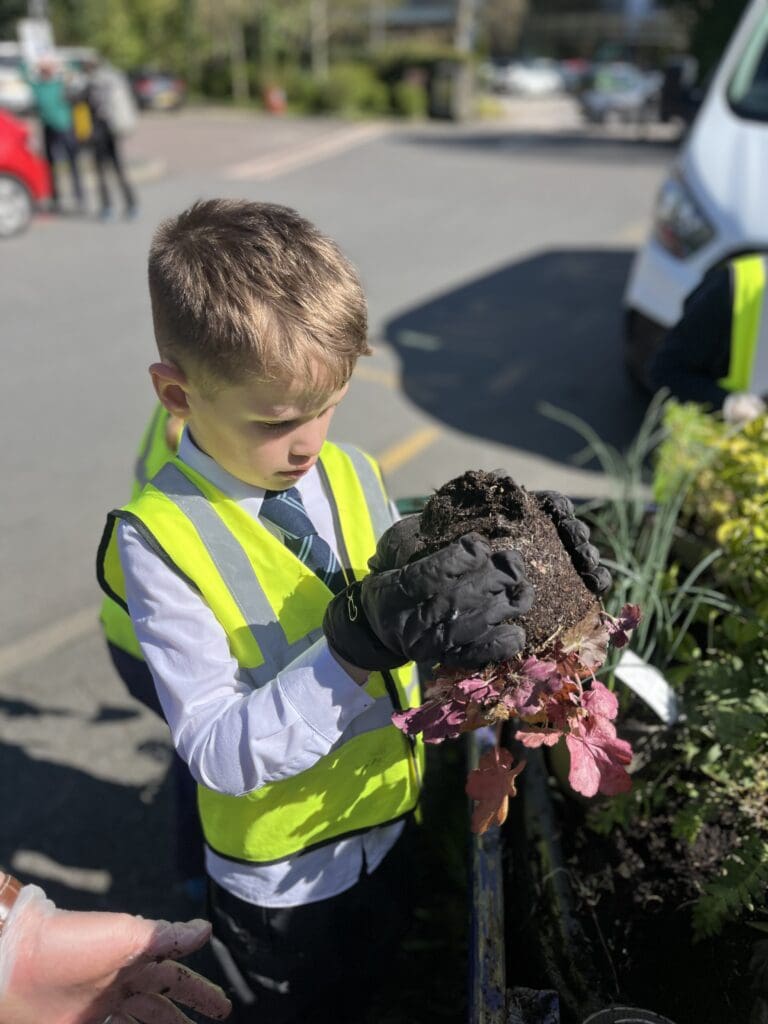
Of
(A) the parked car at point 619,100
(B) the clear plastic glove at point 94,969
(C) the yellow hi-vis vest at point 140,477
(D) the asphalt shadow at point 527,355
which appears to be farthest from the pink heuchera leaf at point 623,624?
(A) the parked car at point 619,100

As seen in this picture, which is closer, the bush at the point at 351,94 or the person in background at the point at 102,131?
the person in background at the point at 102,131

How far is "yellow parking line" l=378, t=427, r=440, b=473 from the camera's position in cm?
481

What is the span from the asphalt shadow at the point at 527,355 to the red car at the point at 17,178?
4.87 metres

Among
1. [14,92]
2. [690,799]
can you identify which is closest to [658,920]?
[690,799]

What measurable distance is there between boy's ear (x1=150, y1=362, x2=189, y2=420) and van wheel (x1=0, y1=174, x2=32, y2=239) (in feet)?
30.6

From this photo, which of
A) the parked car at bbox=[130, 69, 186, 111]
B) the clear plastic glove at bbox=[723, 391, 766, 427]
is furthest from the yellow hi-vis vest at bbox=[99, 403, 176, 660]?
the parked car at bbox=[130, 69, 186, 111]

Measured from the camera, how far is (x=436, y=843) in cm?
221

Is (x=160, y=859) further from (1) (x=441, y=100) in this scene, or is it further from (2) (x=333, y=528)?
(1) (x=441, y=100)

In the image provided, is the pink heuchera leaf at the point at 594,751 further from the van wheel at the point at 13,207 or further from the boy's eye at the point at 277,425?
the van wheel at the point at 13,207

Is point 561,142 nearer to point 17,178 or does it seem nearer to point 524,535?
point 17,178

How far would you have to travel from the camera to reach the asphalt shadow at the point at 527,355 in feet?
17.2

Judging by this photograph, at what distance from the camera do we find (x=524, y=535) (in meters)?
1.19

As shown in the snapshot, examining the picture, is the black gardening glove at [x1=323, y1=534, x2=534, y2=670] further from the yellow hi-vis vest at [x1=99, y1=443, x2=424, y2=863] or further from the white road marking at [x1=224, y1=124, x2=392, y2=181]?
the white road marking at [x1=224, y1=124, x2=392, y2=181]

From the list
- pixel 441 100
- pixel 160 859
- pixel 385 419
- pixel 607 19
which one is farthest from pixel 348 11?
pixel 160 859
